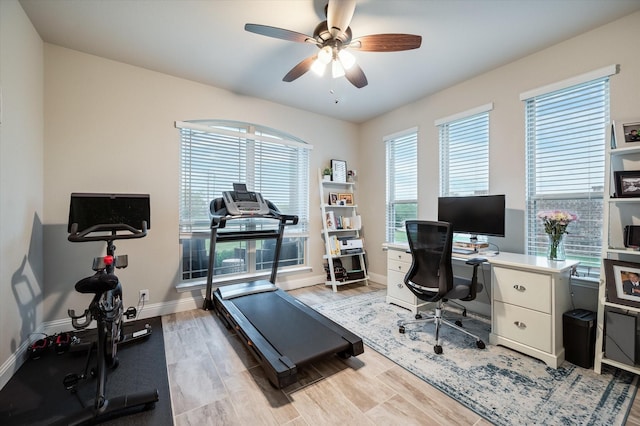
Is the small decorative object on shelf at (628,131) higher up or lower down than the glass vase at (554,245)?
higher up

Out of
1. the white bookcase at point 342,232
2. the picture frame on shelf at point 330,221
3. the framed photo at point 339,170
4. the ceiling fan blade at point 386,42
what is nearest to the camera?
the ceiling fan blade at point 386,42

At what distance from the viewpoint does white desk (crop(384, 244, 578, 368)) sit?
2.07m

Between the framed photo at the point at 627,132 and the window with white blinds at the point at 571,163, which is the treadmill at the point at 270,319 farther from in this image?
the framed photo at the point at 627,132

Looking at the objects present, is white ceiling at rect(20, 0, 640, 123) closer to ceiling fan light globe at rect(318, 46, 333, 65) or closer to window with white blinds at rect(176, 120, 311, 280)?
ceiling fan light globe at rect(318, 46, 333, 65)

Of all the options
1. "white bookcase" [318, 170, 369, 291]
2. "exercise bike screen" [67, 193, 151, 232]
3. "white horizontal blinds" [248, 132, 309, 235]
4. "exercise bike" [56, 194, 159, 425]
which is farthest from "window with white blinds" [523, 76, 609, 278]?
"exercise bike screen" [67, 193, 151, 232]

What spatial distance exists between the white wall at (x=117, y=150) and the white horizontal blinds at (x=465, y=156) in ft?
9.20

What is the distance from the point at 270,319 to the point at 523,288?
2259mm

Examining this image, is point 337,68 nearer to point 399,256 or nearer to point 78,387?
point 399,256

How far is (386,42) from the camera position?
79.8 inches

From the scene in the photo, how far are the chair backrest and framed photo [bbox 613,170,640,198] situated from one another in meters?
1.25

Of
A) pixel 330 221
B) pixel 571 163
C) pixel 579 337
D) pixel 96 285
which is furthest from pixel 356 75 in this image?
pixel 579 337

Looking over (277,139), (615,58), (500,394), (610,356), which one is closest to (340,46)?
(277,139)

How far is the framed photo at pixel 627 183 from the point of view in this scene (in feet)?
6.43

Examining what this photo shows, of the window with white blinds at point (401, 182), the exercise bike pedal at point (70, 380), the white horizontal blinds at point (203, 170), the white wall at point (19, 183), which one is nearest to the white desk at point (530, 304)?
the window with white blinds at point (401, 182)
